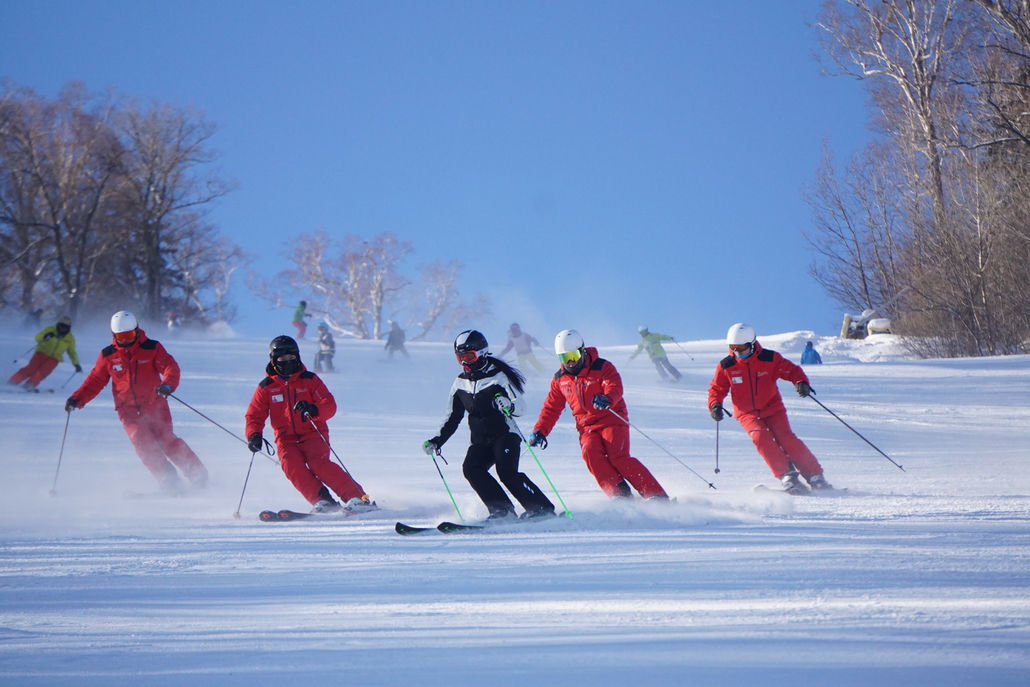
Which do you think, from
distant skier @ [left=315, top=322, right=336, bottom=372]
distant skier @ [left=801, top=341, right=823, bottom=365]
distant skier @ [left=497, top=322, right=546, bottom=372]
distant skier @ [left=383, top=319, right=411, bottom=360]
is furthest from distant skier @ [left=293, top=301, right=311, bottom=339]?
distant skier @ [left=801, top=341, right=823, bottom=365]

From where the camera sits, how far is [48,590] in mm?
4168

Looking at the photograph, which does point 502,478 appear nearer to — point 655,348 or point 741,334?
point 741,334

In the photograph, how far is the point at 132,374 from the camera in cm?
848

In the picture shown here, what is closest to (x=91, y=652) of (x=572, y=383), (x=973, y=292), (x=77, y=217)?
(x=572, y=383)

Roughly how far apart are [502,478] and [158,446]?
4.35 metres

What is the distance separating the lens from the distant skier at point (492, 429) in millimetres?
6051

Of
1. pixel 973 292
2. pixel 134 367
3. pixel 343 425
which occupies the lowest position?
pixel 343 425

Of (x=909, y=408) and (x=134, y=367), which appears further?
(x=909, y=408)

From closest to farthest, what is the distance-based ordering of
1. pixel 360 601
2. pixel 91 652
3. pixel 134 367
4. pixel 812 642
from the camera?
pixel 812 642
pixel 91 652
pixel 360 601
pixel 134 367

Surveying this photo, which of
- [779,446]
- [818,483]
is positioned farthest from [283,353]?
[818,483]

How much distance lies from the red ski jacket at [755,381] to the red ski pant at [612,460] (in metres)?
1.37

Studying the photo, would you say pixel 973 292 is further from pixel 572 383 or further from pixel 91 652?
pixel 91 652

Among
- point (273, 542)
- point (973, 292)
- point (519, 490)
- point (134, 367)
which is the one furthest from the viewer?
point (973, 292)

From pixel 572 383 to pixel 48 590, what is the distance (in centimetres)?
414
